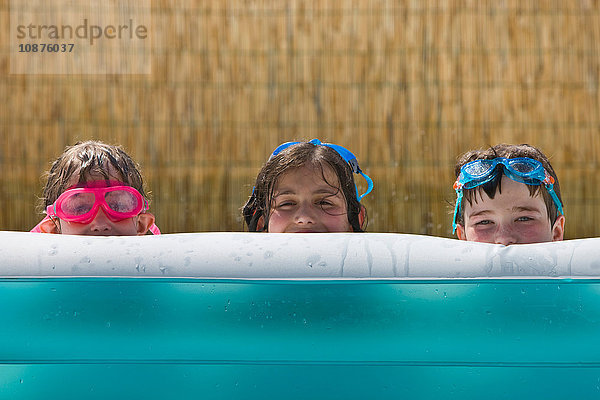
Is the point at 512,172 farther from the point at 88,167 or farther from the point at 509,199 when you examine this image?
the point at 88,167

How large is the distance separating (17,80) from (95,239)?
2605mm

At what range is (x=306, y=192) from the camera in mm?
2281

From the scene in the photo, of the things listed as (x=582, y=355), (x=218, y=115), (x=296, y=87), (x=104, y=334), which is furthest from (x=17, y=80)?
(x=582, y=355)

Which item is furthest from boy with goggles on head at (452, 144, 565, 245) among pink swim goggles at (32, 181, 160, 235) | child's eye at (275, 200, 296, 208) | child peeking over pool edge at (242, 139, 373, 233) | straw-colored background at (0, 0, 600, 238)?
straw-colored background at (0, 0, 600, 238)

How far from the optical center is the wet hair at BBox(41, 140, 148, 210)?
2393 millimetres

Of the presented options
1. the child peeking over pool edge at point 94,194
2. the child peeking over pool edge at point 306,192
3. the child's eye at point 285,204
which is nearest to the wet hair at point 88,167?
the child peeking over pool edge at point 94,194

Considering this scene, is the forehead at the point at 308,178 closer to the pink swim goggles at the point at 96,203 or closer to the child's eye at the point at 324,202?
the child's eye at the point at 324,202

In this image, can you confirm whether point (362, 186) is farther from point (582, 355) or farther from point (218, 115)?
point (582, 355)

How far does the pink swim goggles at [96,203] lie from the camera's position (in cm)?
225

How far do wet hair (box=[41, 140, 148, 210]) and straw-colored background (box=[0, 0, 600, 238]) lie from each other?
102cm


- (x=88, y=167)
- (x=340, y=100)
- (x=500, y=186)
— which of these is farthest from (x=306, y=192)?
(x=340, y=100)

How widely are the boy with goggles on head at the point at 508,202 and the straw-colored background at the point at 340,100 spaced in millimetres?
1244

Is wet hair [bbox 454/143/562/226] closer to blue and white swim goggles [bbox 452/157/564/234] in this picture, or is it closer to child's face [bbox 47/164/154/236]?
blue and white swim goggles [bbox 452/157/564/234]

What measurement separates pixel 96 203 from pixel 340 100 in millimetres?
1620
